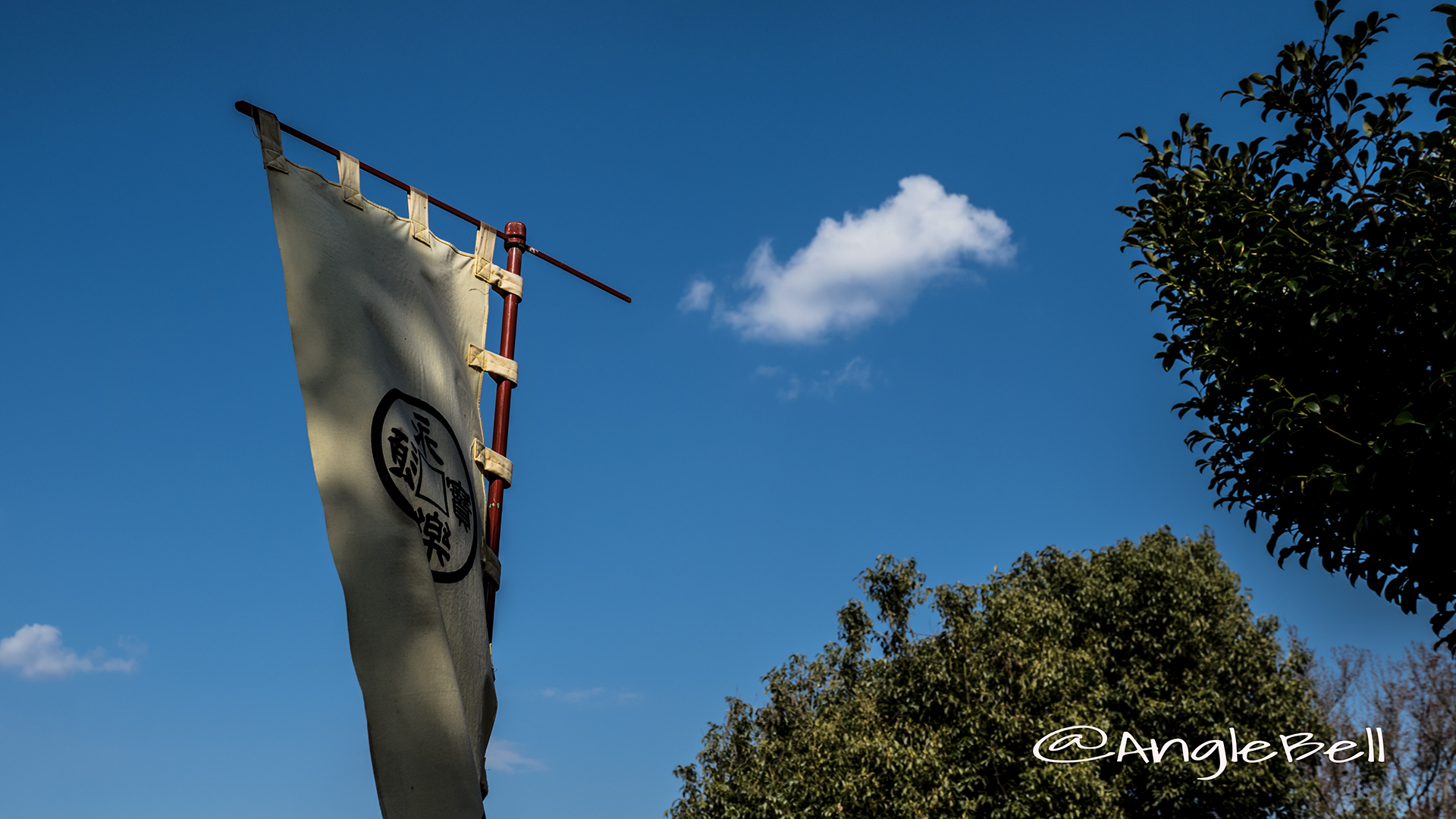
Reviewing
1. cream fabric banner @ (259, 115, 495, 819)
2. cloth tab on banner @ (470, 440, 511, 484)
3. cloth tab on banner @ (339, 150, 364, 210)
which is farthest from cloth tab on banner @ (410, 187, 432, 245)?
cloth tab on banner @ (470, 440, 511, 484)

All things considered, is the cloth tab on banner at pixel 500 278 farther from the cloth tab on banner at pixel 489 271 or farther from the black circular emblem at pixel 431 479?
the black circular emblem at pixel 431 479

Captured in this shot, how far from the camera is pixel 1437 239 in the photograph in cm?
536

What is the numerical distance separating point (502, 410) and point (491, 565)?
100 cm

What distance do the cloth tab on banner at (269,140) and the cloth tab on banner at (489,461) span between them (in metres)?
1.74

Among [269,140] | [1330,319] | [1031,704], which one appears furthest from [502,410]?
[1031,704]

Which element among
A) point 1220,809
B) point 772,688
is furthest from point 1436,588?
point 1220,809

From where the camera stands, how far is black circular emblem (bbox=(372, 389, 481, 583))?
426 cm

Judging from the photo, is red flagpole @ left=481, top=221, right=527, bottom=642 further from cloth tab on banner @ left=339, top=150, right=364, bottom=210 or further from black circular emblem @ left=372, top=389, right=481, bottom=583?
cloth tab on banner @ left=339, top=150, right=364, bottom=210

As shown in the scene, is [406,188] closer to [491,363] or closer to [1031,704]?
[491,363]

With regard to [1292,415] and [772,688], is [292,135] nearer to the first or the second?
[1292,415]

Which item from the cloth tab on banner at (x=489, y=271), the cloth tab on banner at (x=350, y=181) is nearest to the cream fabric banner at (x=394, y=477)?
the cloth tab on banner at (x=350, y=181)

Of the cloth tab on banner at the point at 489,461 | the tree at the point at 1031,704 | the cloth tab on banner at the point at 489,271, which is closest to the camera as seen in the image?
the cloth tab on banner at the point at 489,461

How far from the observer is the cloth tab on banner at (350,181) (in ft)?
15.7

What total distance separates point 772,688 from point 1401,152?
1490 centimetres
